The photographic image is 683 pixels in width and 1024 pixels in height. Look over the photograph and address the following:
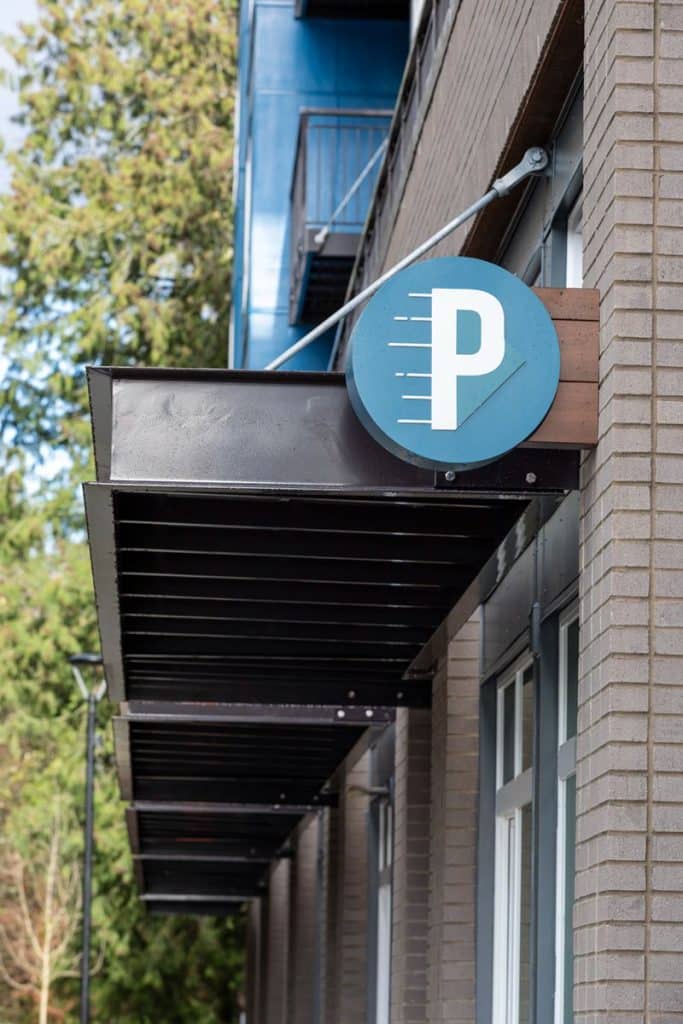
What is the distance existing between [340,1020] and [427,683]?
652cm

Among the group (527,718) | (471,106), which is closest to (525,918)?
(527,718)

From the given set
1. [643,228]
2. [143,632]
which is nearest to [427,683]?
[143,632]

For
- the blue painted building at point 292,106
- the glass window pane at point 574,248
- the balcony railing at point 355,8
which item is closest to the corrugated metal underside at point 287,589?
the glass window pane at point 574,248

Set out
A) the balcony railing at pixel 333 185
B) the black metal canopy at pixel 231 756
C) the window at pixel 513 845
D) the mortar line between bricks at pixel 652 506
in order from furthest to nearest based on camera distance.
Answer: the balcony railing at pixel 333 185
the black metal canopy at pixel 231 756
the window at pixel 513 845
the mortar line between bricks at pixel 652 506

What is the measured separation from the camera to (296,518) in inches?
312

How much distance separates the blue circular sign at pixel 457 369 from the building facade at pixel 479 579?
0.12m

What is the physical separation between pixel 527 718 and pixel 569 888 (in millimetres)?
1559

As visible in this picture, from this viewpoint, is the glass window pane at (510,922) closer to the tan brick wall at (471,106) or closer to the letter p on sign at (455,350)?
the tan brick wall at (471,106)

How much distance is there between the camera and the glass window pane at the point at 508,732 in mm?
9453

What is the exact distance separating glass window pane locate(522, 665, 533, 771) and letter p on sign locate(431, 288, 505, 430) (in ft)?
9.15

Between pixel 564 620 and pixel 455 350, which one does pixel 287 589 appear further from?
pixel 455 350

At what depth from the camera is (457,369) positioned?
20.8 feet

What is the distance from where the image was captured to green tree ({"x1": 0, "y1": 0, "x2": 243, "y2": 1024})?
119ft

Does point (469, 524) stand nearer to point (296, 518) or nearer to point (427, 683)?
point (296, 518)
